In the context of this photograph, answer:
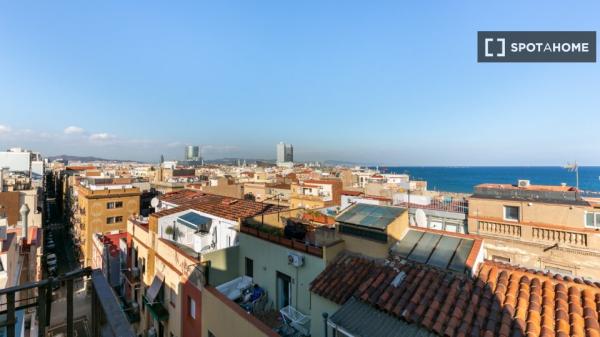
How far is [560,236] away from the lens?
13453mm

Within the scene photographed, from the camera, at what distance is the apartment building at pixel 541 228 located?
12.9 metres

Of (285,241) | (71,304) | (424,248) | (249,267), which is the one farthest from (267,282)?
(71,304)

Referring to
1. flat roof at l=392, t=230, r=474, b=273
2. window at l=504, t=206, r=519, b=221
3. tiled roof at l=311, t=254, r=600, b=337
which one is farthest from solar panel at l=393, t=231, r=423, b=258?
window at l=504, t=206, r=519, b=221

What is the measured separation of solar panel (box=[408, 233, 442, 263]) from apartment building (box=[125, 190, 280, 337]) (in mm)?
6504

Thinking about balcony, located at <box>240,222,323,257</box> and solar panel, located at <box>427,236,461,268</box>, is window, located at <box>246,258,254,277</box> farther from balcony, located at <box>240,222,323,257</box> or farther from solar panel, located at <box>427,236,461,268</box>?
solar panel, located at <box>427,236,461,268</box>

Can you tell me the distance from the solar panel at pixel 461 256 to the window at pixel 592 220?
1035 centimetres

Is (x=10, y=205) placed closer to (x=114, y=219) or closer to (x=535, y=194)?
(x=114, y=219)

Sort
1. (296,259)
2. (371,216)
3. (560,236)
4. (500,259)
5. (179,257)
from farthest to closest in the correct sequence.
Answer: (500,259) < (560,236) < (179,257) < (371,216) < (296,259)

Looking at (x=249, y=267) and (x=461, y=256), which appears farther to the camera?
(x=249, y=267)

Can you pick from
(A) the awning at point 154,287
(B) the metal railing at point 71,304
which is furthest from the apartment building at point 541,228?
(B) the metal railing at point 71,304

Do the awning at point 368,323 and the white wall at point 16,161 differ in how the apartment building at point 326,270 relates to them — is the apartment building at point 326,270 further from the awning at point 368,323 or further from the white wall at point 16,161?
the white wall at point 16,161

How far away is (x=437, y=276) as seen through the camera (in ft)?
22.0

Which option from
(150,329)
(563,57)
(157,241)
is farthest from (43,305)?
(563,57)

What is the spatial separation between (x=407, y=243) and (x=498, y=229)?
1031 centimetres
